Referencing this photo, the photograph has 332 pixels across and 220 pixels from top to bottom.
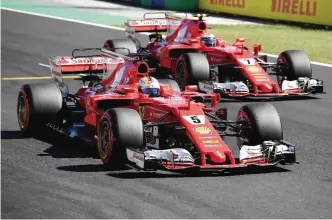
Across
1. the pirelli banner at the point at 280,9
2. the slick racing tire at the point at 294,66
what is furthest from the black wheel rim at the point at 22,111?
the pirelli banner at the point at 280,9

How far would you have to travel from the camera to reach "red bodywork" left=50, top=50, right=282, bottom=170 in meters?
14.7

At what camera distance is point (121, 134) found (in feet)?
48.4

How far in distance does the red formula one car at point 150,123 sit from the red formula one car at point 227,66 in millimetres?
4758

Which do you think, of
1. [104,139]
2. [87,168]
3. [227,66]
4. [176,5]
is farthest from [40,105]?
[176,5]

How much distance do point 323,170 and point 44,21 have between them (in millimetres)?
22175

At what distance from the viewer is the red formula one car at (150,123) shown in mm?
14648

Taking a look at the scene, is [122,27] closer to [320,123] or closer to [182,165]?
[320,123]

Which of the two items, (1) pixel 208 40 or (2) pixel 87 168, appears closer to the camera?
(2) pixel 87 168

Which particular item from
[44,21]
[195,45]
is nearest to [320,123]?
[195,45]

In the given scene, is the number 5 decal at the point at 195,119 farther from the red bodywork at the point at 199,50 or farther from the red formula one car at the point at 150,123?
the red bodywork at the point at 199,50

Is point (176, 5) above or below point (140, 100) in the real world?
below

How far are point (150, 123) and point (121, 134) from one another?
0.68 m

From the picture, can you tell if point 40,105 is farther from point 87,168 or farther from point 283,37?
point 283,37

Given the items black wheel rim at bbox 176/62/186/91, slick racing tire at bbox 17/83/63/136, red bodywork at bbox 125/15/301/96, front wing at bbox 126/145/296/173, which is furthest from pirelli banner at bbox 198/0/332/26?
front wing at bbox 126/145/296/173
